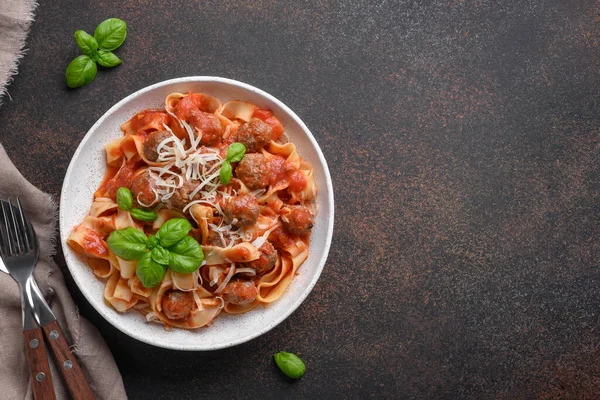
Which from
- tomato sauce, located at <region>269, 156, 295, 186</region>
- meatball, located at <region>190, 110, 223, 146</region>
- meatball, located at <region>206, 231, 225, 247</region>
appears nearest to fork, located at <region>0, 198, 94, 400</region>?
meatball, located at <region>206, 231, 225, 247</region>

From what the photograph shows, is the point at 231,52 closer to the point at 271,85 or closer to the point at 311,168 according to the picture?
the point at 271,85

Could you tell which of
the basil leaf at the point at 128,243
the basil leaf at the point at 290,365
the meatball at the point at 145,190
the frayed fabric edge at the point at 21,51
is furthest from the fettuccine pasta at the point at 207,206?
the frayed fabric edge at the point at 21,51

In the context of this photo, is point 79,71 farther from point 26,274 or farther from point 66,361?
point 66,361

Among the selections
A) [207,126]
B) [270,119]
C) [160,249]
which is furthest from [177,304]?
[270,119]

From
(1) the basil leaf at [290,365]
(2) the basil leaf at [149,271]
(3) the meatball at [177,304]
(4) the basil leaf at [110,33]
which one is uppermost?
(4) the basil leaf at [110,33]

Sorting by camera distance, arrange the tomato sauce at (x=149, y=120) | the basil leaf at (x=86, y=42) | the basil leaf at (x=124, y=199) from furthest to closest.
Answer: the basil leaf at (x=86, y=42), the tomato sauce at (x=149, y=120), the basil leaf at (x=124, y=199)

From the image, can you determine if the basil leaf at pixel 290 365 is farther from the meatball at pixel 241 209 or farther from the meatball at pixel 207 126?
the meatball at pixel 207 126
